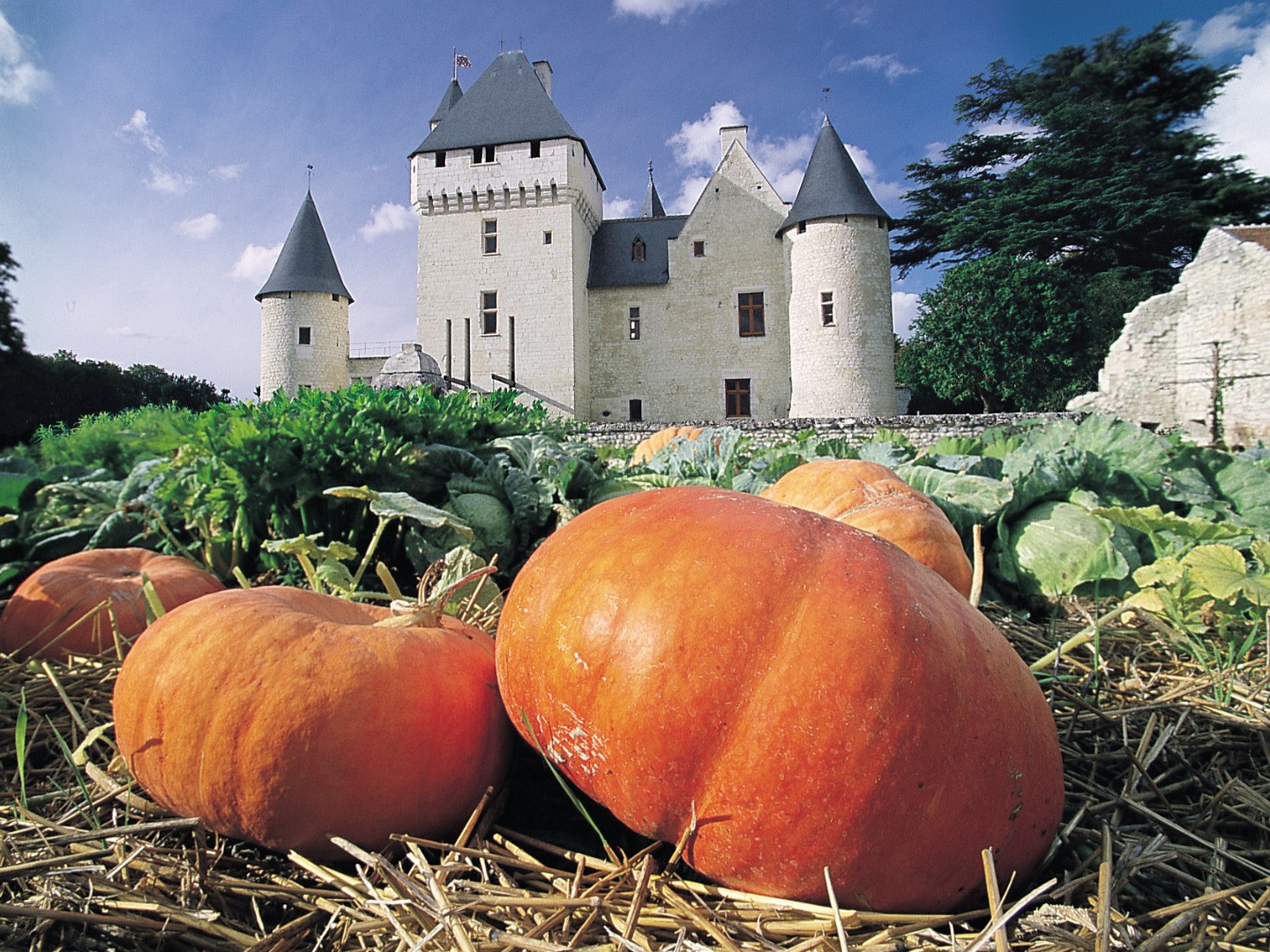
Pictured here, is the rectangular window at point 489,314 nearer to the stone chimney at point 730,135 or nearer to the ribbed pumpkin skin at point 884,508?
the stone chimney at point 730,135

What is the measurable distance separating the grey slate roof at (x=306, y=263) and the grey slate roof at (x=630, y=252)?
987cm

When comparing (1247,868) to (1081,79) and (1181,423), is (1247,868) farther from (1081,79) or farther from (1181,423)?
(1081,79)

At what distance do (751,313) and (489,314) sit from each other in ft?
31.1

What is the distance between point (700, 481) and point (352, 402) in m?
1.57

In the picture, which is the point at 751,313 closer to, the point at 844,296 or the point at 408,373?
the point at 844,296

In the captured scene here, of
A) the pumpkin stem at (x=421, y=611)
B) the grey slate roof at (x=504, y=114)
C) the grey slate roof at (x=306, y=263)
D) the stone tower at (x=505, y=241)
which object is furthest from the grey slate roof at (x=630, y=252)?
the pumpkin stem at (x=421, y=611)

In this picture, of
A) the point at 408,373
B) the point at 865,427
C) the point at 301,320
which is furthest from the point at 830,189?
the point at 301,320

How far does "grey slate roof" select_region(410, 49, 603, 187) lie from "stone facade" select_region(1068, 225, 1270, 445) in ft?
60.6

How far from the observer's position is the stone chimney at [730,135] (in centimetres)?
2403

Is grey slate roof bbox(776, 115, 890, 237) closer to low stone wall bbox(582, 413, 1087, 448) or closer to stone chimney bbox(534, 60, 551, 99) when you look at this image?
low stone wall bbox(582, 413, 1087, 448)

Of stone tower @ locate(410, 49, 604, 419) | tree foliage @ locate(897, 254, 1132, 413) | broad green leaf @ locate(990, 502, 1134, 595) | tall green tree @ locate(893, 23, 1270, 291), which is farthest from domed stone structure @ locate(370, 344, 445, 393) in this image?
tall green tree @ locate(893, 23, 1270, 291)

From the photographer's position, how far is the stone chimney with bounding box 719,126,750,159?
2403 cm

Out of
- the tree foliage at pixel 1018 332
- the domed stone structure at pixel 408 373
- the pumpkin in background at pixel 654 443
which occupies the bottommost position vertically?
the pumpkin in background at pixel 654 443

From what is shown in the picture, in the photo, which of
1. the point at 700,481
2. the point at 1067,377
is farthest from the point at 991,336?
the point at 700,481
